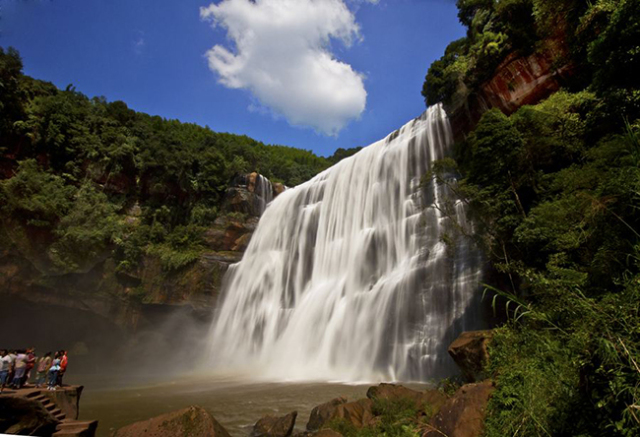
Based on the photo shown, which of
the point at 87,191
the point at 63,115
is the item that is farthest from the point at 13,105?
the point at 87,191

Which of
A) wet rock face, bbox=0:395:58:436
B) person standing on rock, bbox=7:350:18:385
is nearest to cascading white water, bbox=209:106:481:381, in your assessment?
wet rock face, bbox=0:395:58:436

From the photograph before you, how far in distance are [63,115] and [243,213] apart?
14524 mm

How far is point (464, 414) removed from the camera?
18.3 ft

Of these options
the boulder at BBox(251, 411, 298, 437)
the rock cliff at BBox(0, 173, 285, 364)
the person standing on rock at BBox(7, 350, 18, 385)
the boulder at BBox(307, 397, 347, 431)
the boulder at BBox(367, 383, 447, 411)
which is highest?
the rock cliff at BBox(0, 173, 285, 364)

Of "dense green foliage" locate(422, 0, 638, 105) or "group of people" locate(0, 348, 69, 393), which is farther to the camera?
"group of people" locate(0, 348, 69, 393)

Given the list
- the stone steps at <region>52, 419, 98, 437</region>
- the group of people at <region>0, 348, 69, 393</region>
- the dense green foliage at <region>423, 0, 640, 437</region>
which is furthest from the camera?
the group of people at <region>0, 348, 69, 393</region>

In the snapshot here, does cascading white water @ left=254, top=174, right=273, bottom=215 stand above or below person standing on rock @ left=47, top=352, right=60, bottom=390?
above

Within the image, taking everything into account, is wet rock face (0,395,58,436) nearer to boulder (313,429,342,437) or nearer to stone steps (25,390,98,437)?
stone steps (25,390,98,437)

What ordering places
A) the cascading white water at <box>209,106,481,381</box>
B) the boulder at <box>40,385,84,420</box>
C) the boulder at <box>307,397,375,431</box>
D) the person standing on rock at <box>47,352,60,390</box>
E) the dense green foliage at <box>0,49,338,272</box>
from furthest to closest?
the dense green foliage at <box>0,49,338,272</box>
the cascading white water at <box>209,106,481,381</box>
the person standing on rock at <box>47,352,60,390</box>
the boulder at <box>40,385,84,420</box>
the boulder at <box>307,397,375,431</box>

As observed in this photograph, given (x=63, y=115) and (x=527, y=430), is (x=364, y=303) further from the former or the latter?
(x=63, y=115)

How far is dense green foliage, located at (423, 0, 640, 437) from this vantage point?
344 cm

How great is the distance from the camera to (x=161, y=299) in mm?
25953

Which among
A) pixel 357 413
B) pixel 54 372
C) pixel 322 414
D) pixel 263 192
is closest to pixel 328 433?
pixel 357 413

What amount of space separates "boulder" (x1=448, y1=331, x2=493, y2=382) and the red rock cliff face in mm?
10840
